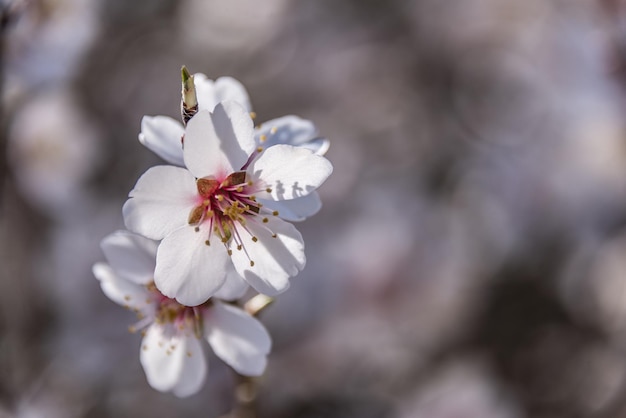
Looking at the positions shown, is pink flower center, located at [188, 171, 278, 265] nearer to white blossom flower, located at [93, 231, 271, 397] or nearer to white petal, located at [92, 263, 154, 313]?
white blossom flower, located at [93, 231, 271, 397]

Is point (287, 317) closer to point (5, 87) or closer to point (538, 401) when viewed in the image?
point (538, 401)

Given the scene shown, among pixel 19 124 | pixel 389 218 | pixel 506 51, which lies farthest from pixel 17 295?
pixel 506 51

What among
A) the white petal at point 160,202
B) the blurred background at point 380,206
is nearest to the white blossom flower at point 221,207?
the white petal at point 160,202

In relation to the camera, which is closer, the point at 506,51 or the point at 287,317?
A: the point at 287,317

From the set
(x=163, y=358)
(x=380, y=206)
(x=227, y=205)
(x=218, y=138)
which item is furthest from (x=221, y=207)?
(x=380, y=206)

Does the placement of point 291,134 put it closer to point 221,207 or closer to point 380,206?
point 221,207

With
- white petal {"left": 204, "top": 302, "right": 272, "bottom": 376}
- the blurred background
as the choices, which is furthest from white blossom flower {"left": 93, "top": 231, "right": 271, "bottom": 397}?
the blurred background

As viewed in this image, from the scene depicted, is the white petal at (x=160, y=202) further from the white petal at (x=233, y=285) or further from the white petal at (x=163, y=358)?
the white petal at (x=163, y=358)
